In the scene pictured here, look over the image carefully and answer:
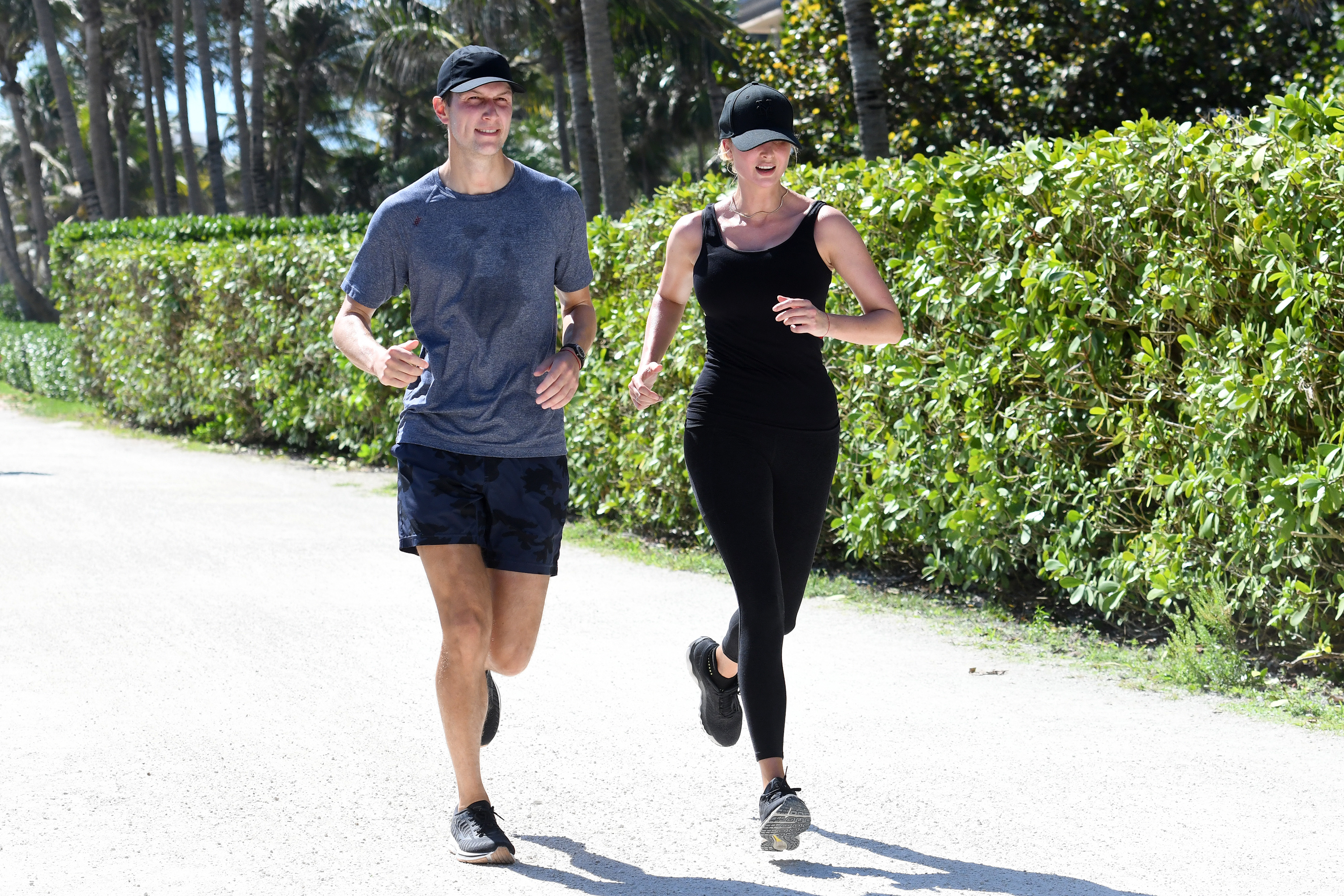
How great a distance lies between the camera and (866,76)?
1209 centimetres

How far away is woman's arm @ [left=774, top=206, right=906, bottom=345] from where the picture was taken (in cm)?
380

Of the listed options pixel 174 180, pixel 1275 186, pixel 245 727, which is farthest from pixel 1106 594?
pixel 174 180

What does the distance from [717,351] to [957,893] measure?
63.4 inches

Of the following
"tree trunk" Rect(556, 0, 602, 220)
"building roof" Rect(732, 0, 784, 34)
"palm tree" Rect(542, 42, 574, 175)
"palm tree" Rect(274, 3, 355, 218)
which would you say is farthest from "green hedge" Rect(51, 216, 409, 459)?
"palm tree" Rect(274, 3, 355, 218)

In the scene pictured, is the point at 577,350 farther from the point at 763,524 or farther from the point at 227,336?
the point at 227,336

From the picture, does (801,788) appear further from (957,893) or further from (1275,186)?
(1275,186)

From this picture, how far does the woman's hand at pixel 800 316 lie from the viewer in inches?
142

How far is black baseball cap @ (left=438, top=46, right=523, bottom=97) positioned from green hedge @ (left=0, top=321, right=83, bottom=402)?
640 inches

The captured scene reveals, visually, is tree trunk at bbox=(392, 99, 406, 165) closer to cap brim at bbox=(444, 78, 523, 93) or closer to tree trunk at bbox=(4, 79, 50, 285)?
tree trunk at bbox=(4, 79, 50, 285)

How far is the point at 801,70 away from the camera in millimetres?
15734

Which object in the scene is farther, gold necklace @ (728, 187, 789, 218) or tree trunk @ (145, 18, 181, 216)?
tree trunk @ (145, 18, 181, 216)

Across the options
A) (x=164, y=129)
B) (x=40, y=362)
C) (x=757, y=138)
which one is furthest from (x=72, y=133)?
(x=757, y=138)

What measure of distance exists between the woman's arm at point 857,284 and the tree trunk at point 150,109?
40.5 metres

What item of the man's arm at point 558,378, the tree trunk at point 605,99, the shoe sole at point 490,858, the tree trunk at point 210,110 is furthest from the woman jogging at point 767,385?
the tree trunk at point 210,110
